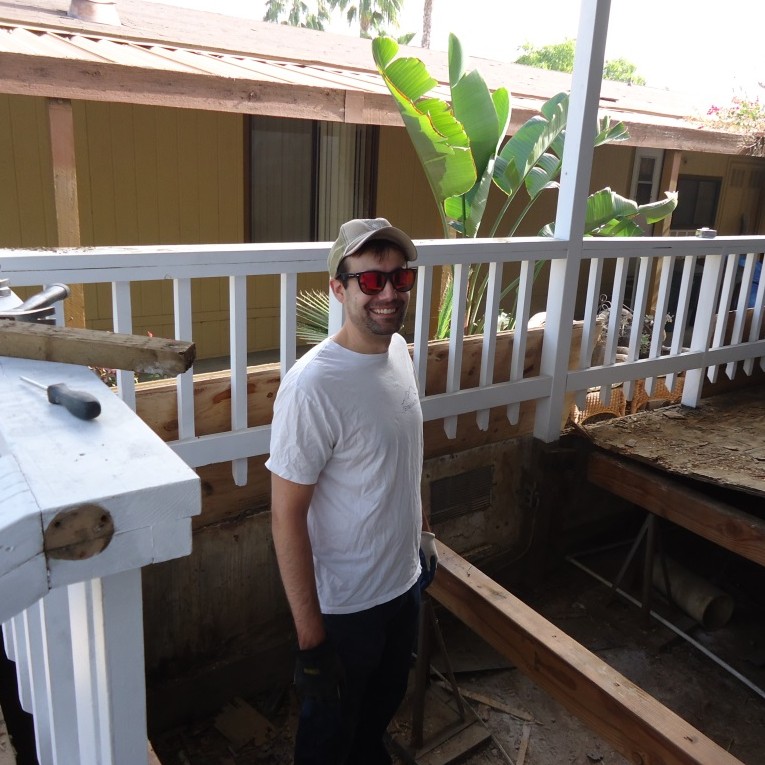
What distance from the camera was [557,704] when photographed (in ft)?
12.4

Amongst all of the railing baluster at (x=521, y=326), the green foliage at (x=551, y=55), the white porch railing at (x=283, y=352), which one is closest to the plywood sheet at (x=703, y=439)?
the white porch railing at (x=283, y=352)

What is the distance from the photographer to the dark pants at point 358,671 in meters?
2.20

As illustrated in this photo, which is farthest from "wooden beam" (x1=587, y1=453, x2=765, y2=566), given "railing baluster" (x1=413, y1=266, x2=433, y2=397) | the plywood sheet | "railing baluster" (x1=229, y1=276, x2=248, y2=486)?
"railing baluster" (x1=229, y1=276, x2=248, y2=486)

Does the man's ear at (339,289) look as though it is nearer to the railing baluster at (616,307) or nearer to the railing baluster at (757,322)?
the railing baluster at (616,307)

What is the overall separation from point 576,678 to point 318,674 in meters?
1.04

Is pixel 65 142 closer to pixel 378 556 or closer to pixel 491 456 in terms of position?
pixel 491 456

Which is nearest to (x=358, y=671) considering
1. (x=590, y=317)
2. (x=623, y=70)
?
(x=590, y=317)

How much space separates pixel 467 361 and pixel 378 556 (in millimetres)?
2069

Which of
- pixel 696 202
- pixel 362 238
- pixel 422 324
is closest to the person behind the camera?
pixel 362 238

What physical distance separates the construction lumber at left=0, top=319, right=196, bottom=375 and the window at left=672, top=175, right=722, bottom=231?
12897 millimetres

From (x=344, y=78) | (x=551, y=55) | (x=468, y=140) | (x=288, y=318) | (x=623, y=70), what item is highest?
(x=551, y=55)

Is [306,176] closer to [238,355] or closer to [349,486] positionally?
[238,355]

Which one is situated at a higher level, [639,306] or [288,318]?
[288,318]

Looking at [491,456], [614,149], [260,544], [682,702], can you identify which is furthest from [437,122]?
[614,149]
